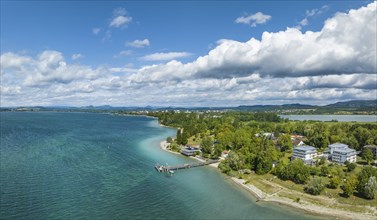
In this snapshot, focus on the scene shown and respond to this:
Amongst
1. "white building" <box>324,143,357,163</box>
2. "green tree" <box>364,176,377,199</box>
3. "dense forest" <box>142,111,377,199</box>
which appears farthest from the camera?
"white building" <box>324,143,357,163</box>

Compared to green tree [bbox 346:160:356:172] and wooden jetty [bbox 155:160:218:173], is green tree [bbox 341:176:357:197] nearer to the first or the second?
green tree [bbox 346:160:356:172]

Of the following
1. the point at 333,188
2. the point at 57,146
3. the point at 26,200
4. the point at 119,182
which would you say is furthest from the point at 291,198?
the point at 57,146

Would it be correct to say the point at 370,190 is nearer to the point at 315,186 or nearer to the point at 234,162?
the point at 315,186

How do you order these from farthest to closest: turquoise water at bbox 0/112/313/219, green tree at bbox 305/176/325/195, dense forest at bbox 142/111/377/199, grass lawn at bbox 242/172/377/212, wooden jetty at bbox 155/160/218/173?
wooden jetty at bbox 155/160/218/173 → dense forest at bbox 142/111/377/199 → green tree at bbox 305/176/325/195 → grass lawn at bbox 242/172/377/212 → turquoise water at bbox 0/112/313/219


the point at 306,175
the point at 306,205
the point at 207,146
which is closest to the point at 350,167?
the point at 306,175

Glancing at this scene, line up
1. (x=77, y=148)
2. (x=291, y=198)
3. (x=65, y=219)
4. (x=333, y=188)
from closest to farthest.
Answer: (x=65, y=219) < (x=291, y=198) < (x=333, y=188) < (x=77, y=148)

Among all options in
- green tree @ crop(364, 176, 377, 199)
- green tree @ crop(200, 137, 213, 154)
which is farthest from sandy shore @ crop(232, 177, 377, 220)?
green tree @ crop(200, 137, 213, 154)

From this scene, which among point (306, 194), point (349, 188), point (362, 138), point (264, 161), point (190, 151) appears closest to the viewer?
point (349, 188)

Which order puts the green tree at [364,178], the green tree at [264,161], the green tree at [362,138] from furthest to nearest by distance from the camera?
the green tree at [362,138] → the green tree at [264,161] → the green tree at [364,178]

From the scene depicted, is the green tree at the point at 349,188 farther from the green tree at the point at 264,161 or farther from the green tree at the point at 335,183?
the green tree at the point at 264,161

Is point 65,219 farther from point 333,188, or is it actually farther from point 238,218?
point 333,188

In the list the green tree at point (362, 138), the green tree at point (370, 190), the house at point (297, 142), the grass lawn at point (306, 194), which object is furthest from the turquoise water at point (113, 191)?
the green tree at point (362, 138)
